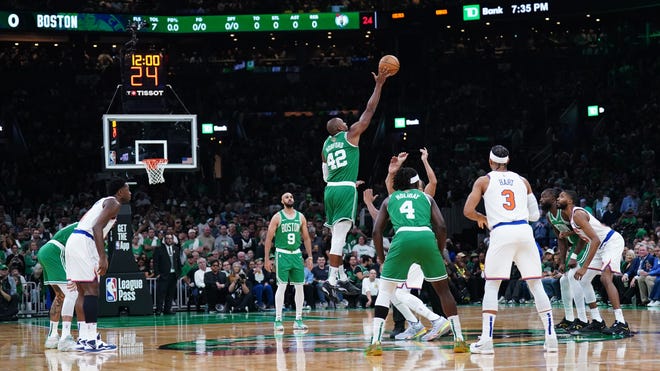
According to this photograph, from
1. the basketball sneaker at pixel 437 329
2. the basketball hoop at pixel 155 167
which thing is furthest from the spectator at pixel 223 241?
the basketball sneaker at pixel 437 329

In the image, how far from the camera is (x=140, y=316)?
21750mm

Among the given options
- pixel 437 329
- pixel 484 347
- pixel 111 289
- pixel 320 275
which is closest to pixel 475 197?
pixel 484 347

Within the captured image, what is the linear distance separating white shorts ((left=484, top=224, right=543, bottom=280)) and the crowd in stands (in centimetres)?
1488

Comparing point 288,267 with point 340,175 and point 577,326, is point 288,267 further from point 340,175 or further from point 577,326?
point 577,326

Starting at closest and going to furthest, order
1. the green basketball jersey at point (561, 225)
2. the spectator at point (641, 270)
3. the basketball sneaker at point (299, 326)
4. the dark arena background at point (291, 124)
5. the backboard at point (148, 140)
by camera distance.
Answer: the green basketball jersey at point (561, 225) < the basketball sneaker at point (299, 326) < the spectator at point (641, 270) < the backboard at point (148, 140) < the dark arena background at point (291, 124)

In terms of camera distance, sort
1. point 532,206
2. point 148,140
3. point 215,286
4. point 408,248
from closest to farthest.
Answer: point 408,248 → point 532,206 → point 148,140 → point 215,286

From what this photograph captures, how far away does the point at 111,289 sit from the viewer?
21875 mm

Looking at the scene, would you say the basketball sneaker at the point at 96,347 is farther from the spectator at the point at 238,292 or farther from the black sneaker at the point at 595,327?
the spectator at the point at 238,292

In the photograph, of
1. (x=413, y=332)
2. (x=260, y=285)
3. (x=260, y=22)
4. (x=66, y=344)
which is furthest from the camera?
(x=260, y=22)

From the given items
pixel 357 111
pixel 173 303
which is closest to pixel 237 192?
pixel 357 111

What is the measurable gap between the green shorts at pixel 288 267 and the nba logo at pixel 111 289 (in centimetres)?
619

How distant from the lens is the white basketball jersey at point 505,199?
1108cm

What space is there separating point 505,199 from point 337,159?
9.19 ft

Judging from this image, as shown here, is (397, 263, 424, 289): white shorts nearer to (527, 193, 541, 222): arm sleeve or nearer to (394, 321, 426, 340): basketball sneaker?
(394, 321, 426, 340): basketball sneaker
